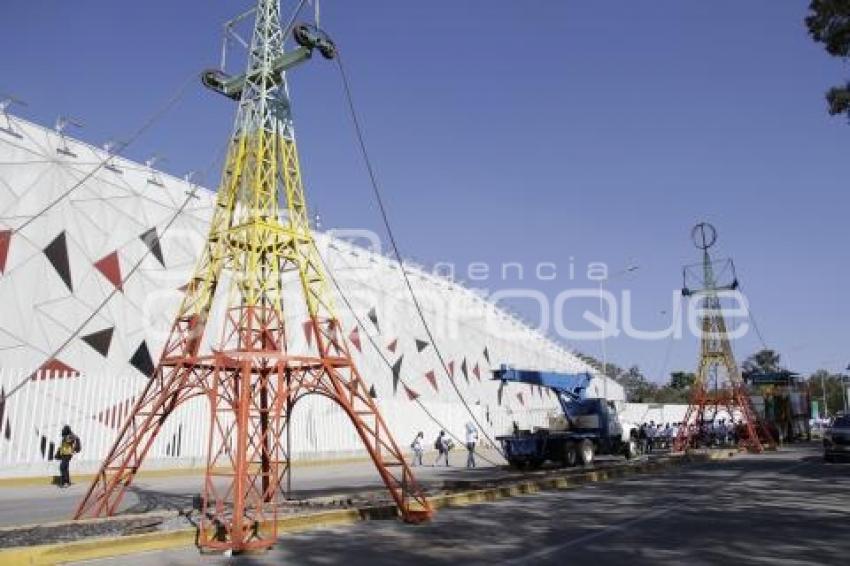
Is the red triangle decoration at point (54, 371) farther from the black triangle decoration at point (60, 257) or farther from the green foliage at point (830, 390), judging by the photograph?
the green foliage at point (830, 390)

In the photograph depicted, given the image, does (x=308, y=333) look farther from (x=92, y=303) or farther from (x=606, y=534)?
(x=606, y=534)

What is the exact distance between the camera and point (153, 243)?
31281mm

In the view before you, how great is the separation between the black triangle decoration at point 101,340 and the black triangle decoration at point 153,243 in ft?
14.1

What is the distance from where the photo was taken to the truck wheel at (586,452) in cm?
2536

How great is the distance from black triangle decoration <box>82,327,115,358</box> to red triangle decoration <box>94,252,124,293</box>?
186cm

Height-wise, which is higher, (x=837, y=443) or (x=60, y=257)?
(x=60, y=257)

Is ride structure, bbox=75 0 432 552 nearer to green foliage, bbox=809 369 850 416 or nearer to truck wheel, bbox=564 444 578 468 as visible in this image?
truck wheel, bbox=564 444 578 468

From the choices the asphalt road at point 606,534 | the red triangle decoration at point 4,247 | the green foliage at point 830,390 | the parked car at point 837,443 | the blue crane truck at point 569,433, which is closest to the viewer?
the asphalt road at point 606,534

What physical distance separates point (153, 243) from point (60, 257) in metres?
4.80

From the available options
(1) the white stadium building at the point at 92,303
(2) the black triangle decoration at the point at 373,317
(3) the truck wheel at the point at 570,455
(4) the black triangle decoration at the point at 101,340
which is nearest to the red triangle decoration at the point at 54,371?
(1) the white stadium building at the point at 92,303

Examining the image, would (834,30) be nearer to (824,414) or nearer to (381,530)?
(381,530)

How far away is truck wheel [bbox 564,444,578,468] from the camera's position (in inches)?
976

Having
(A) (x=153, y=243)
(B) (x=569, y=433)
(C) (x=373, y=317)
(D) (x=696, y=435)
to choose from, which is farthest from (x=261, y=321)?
(C) (x=373, y=317)

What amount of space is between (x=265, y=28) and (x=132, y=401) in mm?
15411
